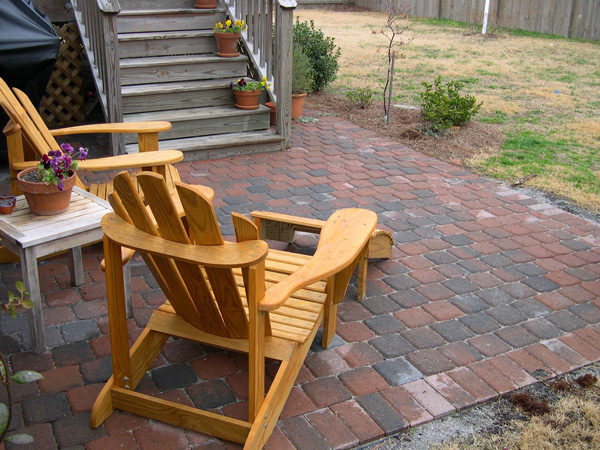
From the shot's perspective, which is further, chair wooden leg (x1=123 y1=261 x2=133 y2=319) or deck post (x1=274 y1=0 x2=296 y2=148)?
deck post (x1=274 y1=0 x2=296 y2=148)

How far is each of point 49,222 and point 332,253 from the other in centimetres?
146

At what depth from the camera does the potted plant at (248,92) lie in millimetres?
6262

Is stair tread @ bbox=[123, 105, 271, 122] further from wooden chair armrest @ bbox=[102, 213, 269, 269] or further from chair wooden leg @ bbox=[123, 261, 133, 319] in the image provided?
wooden chair armrest @ bbox=[102, 213, 269, 269]

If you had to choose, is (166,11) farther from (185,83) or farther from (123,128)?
(123,128)

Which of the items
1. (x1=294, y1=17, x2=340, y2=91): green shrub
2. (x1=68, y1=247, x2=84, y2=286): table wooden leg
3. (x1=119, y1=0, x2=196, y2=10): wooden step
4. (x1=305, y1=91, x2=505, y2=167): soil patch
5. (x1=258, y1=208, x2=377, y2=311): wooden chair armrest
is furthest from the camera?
(x1=294, y1=17, x2=340, y2=91): green shrub

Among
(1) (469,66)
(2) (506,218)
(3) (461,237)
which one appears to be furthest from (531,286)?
(1) (469,66)

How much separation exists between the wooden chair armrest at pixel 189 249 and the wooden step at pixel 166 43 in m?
4.50

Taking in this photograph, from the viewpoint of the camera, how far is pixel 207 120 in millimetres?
6125

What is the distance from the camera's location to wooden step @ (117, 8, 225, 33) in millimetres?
6609

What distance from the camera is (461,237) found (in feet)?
14.5

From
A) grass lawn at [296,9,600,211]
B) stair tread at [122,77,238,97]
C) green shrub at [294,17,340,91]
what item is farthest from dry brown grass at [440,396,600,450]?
green shrub at [294,17,340,91]

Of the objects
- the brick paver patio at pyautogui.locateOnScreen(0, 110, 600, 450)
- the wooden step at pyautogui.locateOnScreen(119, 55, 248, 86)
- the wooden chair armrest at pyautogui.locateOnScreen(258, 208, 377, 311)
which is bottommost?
the brick paver patio at pyautogui.locateOnScreen(0, 110, 600, 450)

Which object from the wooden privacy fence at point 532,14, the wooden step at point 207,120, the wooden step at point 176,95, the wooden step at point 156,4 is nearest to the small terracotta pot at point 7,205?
the wooden step at point 207,120

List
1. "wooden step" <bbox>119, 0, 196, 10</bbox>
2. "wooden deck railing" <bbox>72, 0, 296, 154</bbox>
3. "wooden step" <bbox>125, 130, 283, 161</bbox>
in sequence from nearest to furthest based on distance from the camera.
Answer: "wooden deck railing" <bbox>72, 0, 296, 154</bbox> → "wooden step" <bbox>125, 130, 283, 161</bbox> → "wooden step" <bbox>119, 0, 196, 10</bbox>
